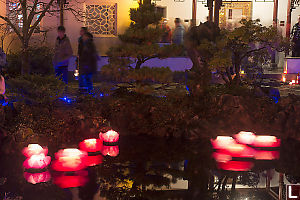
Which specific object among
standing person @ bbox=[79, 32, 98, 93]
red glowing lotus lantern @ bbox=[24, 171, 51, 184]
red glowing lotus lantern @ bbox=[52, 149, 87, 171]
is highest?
standing person @ bbox=[79, 32, 98, 93]

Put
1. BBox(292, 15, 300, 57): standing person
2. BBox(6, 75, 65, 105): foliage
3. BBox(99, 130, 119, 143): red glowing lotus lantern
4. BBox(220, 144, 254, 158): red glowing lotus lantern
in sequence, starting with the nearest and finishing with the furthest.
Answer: BBox(220, 144, 254, 158): red glowing lotus lantern → BBox(99, 130, 119, 143): red glowing lotus lantern → BBox(6, 75, 65, 105): foliage → BBox(292, 15, 300, 57): standing person

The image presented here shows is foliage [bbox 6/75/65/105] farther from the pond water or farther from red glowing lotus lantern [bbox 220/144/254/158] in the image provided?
red glowing lotus lantern [bbox 220/144/254/158]

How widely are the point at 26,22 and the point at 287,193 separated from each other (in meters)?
7.43

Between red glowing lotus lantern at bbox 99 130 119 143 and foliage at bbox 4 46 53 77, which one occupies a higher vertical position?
foliage at bbox 4 46 53 77

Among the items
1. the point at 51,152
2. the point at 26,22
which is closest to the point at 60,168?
the point at 51,152

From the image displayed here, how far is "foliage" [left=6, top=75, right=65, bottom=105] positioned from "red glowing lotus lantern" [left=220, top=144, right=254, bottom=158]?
338 cm

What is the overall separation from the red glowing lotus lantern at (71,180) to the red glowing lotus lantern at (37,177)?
5.0 inches

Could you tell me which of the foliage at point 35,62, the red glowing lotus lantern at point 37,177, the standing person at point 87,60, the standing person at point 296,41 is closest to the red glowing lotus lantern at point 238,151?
the red glowing lotus lantern at point 37,177

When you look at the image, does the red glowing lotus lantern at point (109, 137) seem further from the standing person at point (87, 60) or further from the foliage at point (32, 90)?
the standing person at point (87, 60)

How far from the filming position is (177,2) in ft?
58.0

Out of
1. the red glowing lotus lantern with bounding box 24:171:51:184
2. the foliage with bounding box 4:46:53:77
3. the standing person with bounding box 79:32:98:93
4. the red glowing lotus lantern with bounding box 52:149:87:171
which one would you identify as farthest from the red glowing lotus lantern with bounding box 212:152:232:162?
the foliage with bounding box 4:46:53:77

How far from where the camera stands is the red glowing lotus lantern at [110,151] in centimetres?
709

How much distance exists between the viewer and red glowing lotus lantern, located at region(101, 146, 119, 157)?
23.3 feet

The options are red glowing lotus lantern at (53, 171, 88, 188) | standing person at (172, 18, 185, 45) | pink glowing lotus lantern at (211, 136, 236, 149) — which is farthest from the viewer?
standing person at (172, 18, 185, 45)
